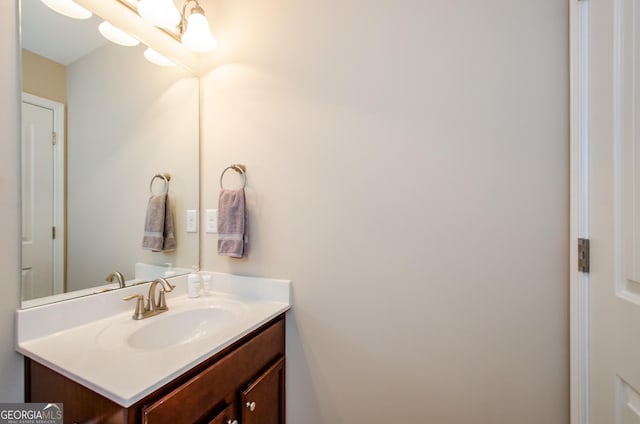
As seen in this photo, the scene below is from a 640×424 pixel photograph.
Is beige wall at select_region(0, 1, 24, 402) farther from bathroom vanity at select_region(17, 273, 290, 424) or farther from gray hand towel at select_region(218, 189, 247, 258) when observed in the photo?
gray hand towel at select_region(218, 189, 247, 258)

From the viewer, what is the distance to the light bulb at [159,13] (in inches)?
43.6

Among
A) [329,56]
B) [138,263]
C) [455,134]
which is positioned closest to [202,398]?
[138,263]

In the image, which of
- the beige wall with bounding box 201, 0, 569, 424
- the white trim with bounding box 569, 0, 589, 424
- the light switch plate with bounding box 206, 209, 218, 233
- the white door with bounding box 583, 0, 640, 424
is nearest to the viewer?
the white door with bounding box 583, 0, 640, 424

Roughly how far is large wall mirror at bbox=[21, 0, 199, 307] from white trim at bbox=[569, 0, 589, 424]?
1610 millimetres

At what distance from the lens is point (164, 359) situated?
0.72 m

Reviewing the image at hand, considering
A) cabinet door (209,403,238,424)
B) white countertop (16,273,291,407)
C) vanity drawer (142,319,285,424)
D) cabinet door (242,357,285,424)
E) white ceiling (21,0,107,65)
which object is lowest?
cabinet door (242,357,285,424)

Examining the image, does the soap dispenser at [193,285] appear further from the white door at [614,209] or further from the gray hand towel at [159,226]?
the white door at [614,209]

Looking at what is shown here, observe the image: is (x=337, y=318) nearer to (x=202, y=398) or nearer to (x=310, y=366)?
(x=310, y=366)

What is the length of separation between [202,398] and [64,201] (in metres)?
0.89

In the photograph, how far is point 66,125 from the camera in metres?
0.98

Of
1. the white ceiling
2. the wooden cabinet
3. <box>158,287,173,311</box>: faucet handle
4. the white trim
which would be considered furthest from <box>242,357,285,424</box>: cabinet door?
the white ceiling

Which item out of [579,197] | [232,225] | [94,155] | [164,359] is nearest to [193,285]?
[232,225]

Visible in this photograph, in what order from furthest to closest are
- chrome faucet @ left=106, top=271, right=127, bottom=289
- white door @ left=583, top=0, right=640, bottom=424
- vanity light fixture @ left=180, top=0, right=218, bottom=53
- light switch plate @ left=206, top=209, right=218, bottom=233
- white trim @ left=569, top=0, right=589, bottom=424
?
1. light switch plate @ left=206, top=209, right=218, bottom=233
2. vanity light fixture @ left=180, top=0, right=218, bottom=53
3. chrome faucet @ left=106, top=271, right=127, bottom=289
4. white trim @ left=569, top=0, right=589, bottom=424
5. white door @ left=583, top=0, right=640, bottom=424

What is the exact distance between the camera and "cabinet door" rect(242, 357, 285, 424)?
921mm
